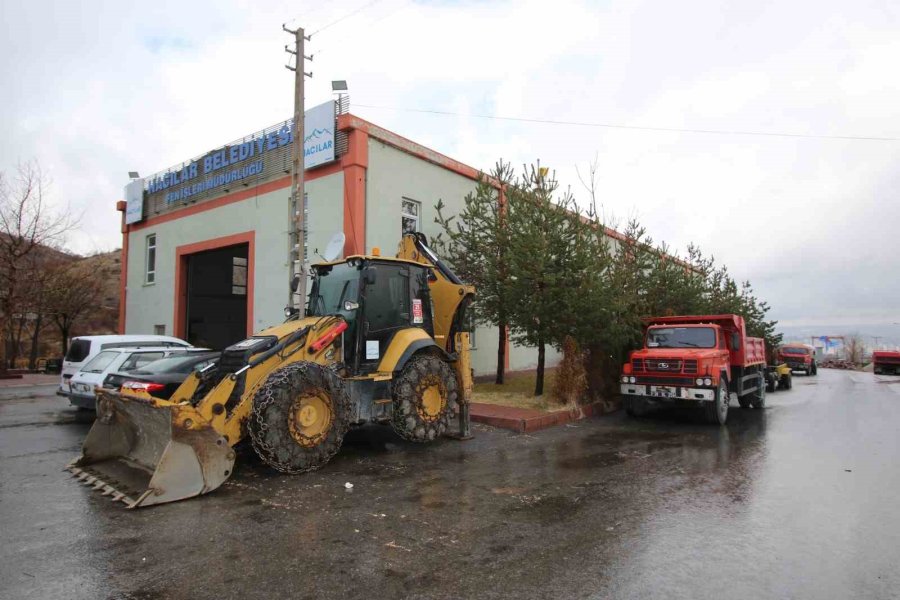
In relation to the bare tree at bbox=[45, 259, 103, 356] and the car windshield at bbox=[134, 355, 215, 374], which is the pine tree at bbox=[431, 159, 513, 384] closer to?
the car windshield at bbox=[134, 355, 215, 374]

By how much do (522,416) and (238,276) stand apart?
58.9ft

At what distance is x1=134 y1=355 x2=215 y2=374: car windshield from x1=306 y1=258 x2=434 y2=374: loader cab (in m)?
2.52

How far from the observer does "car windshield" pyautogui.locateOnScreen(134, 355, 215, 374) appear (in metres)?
9.05

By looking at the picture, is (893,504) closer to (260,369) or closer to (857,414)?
(260,369)

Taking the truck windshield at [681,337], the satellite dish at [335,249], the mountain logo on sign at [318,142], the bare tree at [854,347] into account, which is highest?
the mountain logo on sign at [318,142]

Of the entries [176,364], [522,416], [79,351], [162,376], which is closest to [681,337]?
[522,416]

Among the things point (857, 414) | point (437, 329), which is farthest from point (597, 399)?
point (857, 414)

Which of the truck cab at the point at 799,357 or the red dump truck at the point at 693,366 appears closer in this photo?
the red dump truck at the point at 693,366

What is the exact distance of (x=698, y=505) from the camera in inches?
222

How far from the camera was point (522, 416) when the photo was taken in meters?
10.7

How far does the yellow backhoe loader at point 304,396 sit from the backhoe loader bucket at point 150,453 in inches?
0.5

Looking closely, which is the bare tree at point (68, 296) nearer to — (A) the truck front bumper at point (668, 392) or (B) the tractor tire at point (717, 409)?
(A) the truck front bumper at point (668, 392)

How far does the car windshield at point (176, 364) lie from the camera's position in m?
9.05

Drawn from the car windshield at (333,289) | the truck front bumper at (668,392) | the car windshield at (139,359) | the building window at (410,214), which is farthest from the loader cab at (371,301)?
the building window at (410,214)
